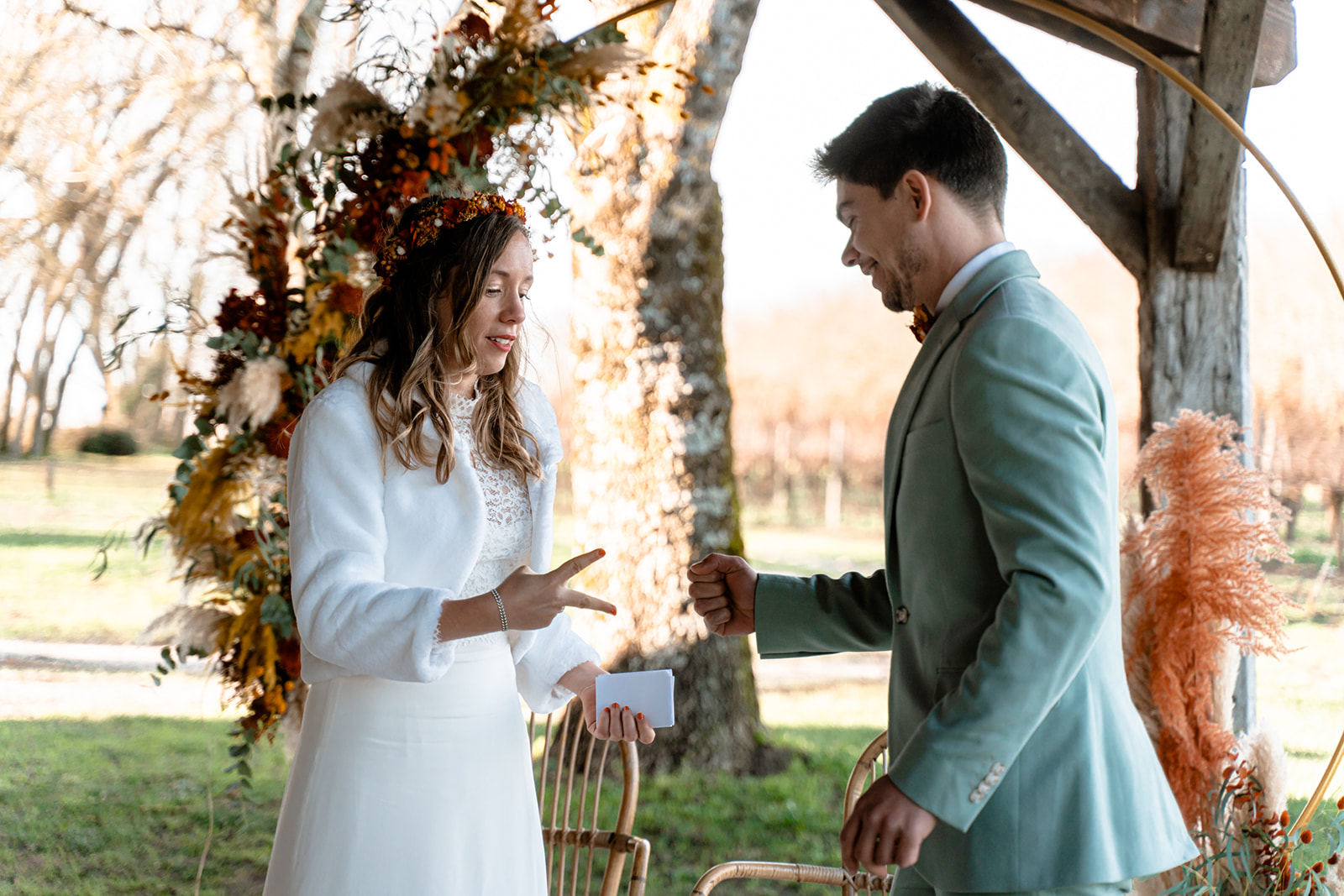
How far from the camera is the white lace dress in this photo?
154cm

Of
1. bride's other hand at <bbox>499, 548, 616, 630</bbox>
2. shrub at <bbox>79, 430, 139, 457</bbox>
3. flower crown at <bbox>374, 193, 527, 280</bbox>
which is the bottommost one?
bride's other hand at <bbox>499, 548, 616, 630</bbox>

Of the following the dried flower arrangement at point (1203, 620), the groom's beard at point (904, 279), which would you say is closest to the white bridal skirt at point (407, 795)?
the groom's beard at point (904, 279)

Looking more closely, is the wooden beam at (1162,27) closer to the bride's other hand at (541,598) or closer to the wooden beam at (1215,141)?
the wooden beam at (1215,141)

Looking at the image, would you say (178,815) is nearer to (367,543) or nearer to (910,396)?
(367,543)

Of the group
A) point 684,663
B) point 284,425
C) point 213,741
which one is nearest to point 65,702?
point 213,741

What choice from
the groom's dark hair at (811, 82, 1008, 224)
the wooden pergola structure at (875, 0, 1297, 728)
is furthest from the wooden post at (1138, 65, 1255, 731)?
the groom's dark hair at (811, 82, 1008, 224)

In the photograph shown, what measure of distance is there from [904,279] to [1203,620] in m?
1.64

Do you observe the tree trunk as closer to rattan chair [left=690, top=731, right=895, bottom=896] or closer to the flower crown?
rattan chair [left=690, top=731, right=895, bottom=896]

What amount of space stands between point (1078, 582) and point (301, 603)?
105 centimetres

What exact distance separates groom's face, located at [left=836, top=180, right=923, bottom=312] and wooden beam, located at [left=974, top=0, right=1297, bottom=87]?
170 cm

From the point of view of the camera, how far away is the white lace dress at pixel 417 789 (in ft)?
5.07

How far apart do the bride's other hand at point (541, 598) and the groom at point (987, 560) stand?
0.43m

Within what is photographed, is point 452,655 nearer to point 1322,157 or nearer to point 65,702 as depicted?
point 65,702

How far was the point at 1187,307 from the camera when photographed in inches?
121
